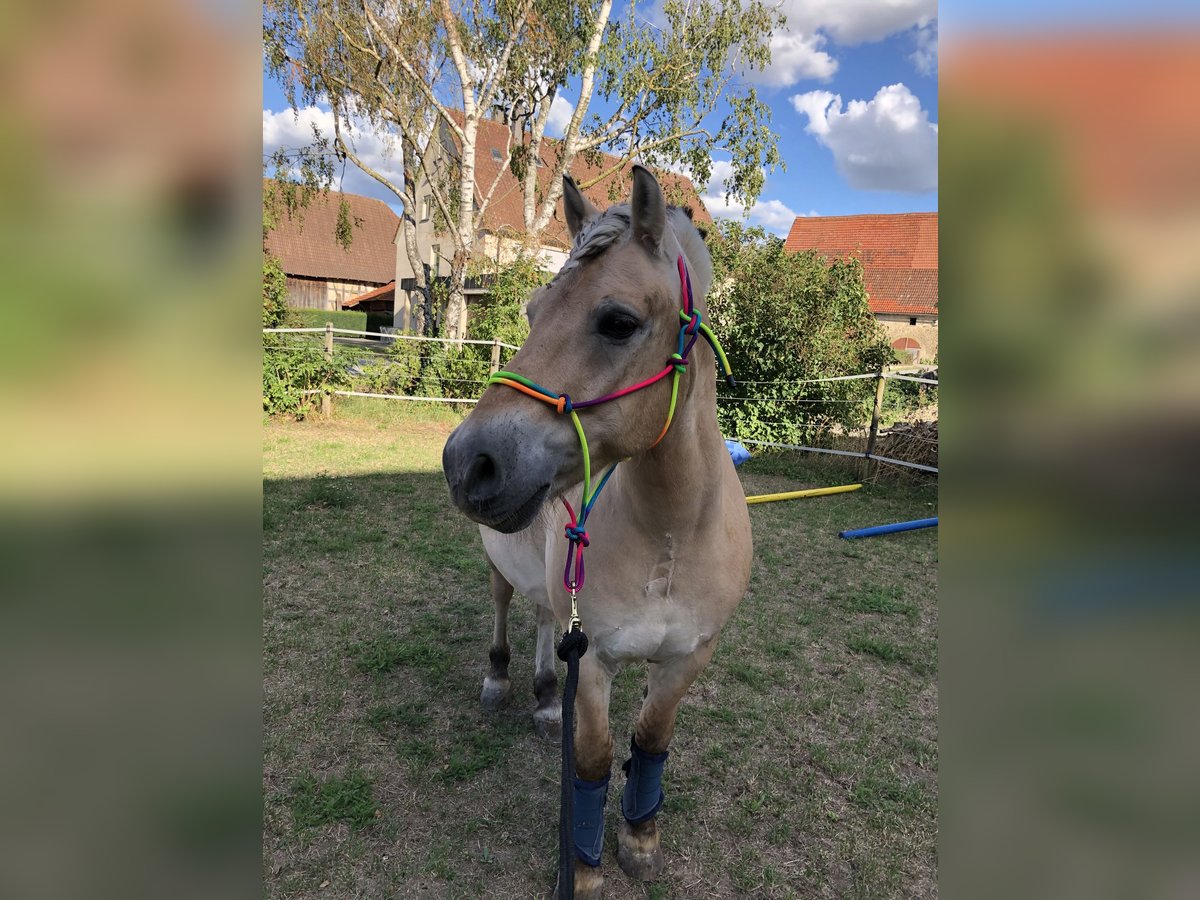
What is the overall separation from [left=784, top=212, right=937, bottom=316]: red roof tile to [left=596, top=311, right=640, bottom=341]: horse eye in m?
11.0

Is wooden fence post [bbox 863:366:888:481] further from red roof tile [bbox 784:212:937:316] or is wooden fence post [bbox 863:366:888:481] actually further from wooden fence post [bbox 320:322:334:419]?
wooden fence post [bbox 320:322:334:419]

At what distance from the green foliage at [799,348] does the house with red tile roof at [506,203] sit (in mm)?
3240

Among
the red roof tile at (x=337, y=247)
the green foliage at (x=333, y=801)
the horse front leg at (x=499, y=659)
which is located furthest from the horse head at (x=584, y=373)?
the red roof tile at (x=337, y=247)

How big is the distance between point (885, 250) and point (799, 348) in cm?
1352

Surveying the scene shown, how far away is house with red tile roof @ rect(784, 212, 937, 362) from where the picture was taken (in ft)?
52.1

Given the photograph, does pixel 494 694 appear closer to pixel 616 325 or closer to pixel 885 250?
pixel 616 325

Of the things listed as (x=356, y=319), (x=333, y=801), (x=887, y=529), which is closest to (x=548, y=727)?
(x=333, y=801)
